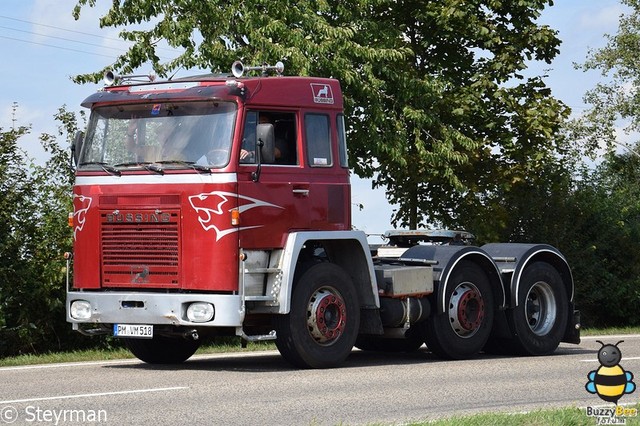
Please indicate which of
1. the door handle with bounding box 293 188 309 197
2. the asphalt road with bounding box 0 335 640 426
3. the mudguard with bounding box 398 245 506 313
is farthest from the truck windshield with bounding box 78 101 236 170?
the mudguard with bounding box 398 245 506 313

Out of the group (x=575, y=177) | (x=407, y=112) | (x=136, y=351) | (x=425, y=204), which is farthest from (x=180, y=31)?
(x=136, y=351)

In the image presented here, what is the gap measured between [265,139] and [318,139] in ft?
3.49

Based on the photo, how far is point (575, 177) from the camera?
92.2 ft

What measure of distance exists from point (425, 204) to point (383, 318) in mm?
12957

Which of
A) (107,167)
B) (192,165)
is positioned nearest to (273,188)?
(192,165)

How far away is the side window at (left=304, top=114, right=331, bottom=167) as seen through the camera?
14.4 m

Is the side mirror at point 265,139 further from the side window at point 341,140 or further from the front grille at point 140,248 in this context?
the side window at point 341,140

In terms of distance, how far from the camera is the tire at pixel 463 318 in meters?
15.7

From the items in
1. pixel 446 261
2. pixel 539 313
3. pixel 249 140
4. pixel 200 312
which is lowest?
pixel 539 313

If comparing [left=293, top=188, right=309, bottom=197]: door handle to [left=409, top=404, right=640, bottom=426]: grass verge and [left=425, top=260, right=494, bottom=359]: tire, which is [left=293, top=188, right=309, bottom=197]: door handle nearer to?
[left=425, top=260, right=494, bottom=359]: tire

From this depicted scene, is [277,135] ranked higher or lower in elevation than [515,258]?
higher

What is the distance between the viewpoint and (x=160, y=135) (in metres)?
13.9

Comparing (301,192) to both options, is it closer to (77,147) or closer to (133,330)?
(133,330)

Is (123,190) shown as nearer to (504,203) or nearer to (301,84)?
(301,84)
